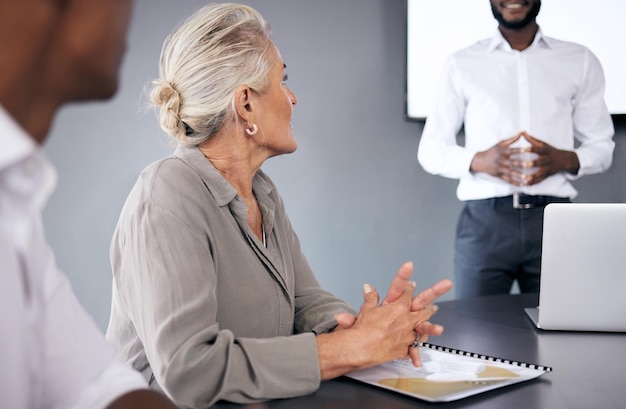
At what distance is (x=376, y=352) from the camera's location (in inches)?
56.6

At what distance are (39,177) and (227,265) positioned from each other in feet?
3.07

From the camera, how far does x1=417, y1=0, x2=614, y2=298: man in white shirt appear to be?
303cm

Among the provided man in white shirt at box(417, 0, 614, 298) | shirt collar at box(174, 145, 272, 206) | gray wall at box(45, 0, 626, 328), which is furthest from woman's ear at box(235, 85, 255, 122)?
gray wall at box(45, 0, 626, 328)

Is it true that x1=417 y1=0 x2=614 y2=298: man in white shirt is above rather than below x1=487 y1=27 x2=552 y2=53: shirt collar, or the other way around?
below

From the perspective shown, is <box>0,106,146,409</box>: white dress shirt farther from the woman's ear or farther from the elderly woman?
the woman's ear

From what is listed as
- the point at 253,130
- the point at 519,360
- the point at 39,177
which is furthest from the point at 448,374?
the point at 39,177

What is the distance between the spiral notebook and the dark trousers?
156 cm

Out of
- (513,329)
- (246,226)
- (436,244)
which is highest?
(246,226)

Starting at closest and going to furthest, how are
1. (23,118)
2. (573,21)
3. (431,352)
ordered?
(23,118) < (431,352) < (573,21)

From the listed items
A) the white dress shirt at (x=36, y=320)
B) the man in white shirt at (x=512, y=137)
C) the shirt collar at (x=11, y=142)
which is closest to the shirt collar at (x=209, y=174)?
the white dress shirt at (x=36, y=320)

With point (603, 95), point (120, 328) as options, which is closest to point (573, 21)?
point (603, 95)

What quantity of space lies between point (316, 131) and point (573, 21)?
1.30 metres

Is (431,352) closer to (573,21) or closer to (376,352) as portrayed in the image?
(376,352)

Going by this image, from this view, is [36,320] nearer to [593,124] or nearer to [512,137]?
[512,137]
